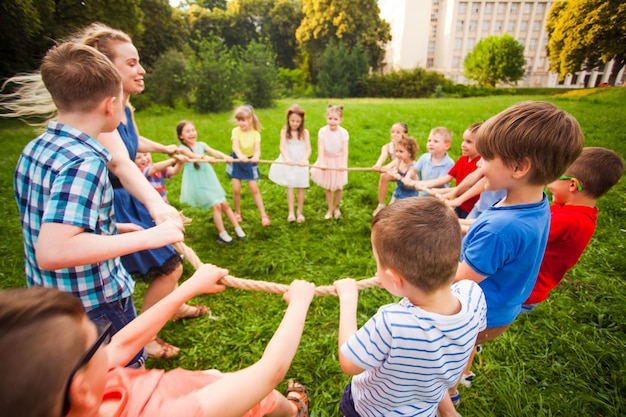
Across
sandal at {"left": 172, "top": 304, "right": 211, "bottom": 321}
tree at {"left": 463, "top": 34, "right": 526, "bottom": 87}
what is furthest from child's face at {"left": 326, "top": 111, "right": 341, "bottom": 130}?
tree at {"left": 463, "top": 34, "right": 526, "bottom": 87}

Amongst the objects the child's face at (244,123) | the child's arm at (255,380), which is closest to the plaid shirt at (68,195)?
the child's arm at (255,380)

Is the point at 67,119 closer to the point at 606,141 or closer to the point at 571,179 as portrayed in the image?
the point at 571,179

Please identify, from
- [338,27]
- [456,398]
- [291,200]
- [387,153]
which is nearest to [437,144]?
[387,153]

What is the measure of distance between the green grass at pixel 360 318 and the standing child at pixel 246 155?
1.32 feet

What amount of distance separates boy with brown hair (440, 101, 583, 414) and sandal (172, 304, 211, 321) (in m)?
2.59

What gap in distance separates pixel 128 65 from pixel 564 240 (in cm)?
325

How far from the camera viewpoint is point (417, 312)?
123 centimetres

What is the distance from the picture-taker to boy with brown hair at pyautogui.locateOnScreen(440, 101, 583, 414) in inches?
60.2

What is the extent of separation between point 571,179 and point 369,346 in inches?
71.9

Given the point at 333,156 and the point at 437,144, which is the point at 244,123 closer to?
the point at 333,156

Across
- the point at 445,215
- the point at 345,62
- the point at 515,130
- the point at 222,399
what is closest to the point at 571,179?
the point at 515,130

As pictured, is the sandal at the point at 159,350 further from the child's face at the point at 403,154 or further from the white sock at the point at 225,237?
the child's face at the point at 403,154

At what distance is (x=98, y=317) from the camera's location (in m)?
1.74

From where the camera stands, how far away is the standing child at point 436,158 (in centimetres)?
395
